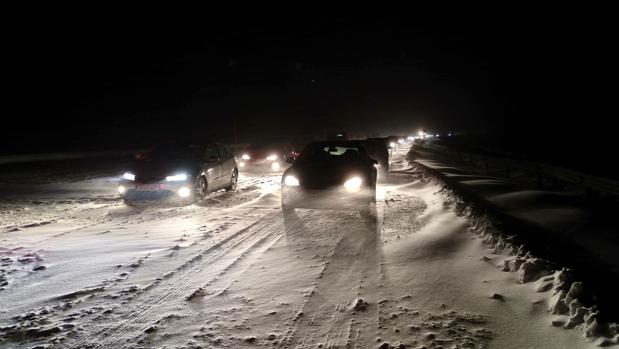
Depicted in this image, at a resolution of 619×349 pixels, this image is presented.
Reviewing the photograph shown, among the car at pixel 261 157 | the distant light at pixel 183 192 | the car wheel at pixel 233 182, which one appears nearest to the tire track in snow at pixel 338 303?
the distant light at pixel 183 192

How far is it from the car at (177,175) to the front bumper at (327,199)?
A: 2.88 metres

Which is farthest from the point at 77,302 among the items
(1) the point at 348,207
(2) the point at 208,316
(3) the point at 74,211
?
(3) the point at 74,211

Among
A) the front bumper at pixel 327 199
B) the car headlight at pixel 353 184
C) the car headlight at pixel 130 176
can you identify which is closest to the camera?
the front bumper at pixel 327 199

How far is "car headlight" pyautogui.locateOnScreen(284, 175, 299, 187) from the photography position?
366 inches

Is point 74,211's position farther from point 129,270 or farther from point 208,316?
point 208,316

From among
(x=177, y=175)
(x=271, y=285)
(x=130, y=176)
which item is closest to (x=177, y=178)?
(x=177, y=175)

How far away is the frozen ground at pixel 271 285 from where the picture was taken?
3.93m

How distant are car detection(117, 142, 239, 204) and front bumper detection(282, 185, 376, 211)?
9.45ft

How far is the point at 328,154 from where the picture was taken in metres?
11.1

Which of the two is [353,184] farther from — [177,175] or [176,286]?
[176,286]

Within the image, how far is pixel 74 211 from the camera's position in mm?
10148

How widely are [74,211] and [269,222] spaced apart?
15.2 feet

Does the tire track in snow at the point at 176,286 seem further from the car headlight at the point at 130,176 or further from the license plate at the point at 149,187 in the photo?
the car headlight at the point at 130,176

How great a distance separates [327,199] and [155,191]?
420 centimetres
